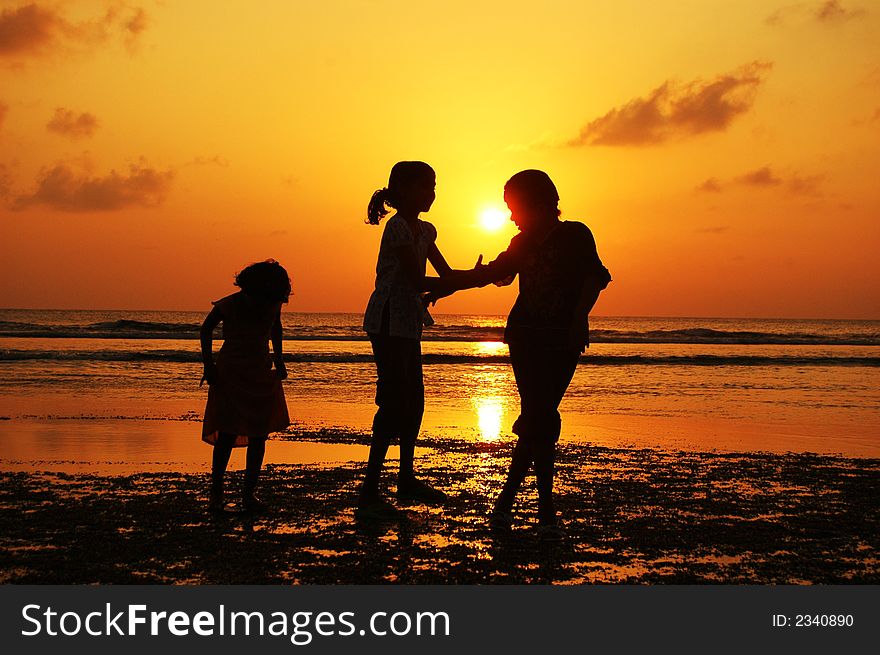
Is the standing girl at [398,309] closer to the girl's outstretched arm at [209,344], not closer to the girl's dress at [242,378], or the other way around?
the girl's dress at [242,378]

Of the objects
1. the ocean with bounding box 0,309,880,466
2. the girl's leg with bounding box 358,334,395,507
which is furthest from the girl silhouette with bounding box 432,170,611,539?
the ocean with bounding box 0,309,880,466

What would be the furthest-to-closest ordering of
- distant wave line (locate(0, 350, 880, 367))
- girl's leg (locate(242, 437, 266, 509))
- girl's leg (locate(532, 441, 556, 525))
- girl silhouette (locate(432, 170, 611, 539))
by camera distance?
distant wave line (locate(0, 350, 880, 367))
girl's leg (locate(242, 437, 266, 509))
girl silhouette (locate(432, 170, 611, 539))
girl's leg (locate(532, 441, 556, 525))

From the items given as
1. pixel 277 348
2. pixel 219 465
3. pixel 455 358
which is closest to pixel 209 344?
pixel 277 348

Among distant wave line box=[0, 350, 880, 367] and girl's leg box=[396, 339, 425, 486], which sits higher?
girl's leg box=[396, 339, 425, 486]

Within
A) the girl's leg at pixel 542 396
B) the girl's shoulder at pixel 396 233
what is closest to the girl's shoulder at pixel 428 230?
the girl's shoulder at pixel 396 233

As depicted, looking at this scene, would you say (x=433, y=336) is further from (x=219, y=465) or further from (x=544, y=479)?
(x=544, y=479)

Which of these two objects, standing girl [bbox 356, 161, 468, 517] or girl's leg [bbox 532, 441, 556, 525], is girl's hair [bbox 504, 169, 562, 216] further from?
girl's leg [bbox 532, 441, 556, 525]

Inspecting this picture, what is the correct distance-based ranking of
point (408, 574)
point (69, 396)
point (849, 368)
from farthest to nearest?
point (849, 368) < point (69, 396) < point (408, 574)

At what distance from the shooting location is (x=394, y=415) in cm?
594

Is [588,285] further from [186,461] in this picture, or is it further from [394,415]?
[186,461]

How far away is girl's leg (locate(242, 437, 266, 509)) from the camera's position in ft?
19.4

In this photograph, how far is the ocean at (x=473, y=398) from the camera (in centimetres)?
1089

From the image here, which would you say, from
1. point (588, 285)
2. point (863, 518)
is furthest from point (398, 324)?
point (863, 518)

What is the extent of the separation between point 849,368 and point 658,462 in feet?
73.8
